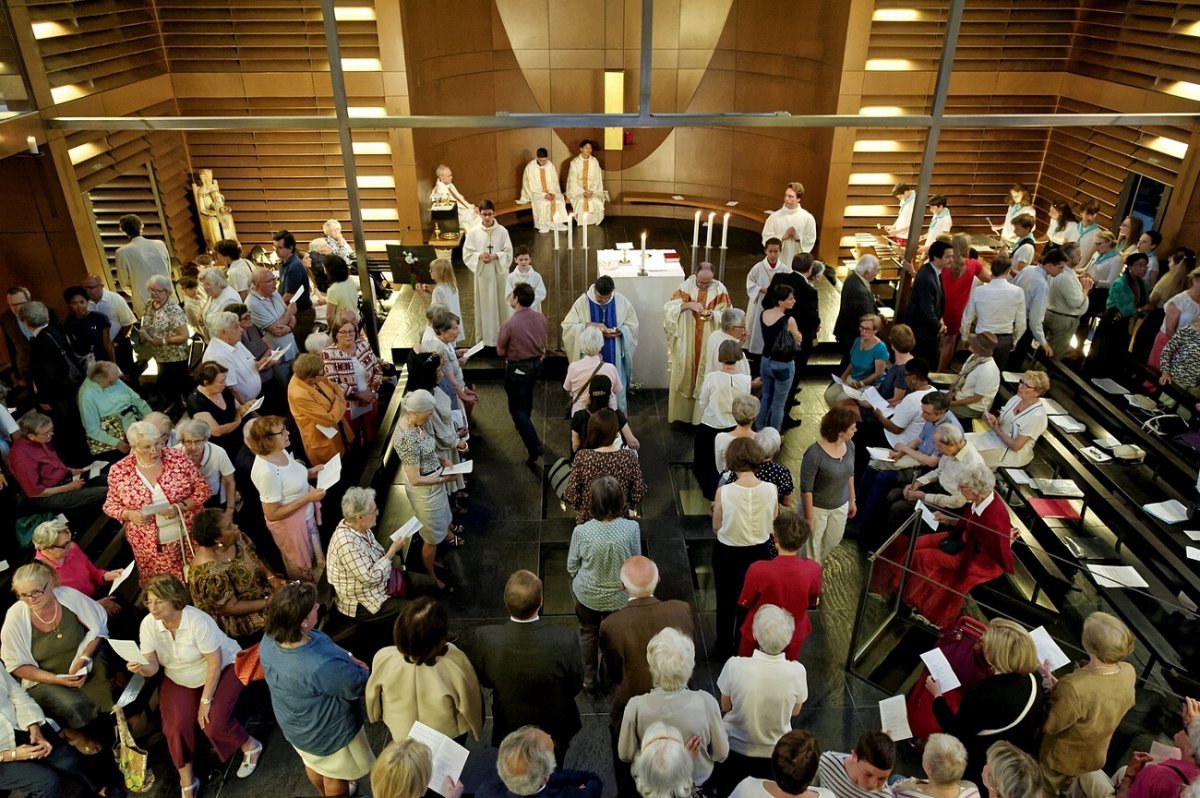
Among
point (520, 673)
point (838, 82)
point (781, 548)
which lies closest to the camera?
point (520, 673)

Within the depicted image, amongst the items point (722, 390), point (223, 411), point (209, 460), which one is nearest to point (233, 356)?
point (223, 411)

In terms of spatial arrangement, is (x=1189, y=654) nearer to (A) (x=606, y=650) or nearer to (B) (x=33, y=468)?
(A) (x=606, y=650)

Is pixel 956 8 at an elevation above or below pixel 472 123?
above

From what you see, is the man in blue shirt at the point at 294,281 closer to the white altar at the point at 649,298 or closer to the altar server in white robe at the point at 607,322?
the altar server in white robe at the point at 607,322

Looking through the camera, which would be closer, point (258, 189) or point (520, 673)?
point (520, 673)

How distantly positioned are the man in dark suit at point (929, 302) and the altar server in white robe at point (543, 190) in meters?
6.07

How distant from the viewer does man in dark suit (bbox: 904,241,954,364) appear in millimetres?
6863

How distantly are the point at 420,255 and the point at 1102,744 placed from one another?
674 centimetres

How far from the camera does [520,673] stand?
11.1 feet

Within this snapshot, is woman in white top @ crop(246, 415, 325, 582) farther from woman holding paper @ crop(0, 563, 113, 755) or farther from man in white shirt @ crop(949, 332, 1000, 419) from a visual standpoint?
man in white shirt @ crop(949, 332, 1000, 419)

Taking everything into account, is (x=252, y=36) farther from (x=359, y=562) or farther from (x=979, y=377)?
(x=979, y=377)

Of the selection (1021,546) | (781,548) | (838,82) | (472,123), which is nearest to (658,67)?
(838,82)

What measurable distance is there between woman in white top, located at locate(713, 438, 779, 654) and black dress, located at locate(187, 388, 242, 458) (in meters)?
3.32

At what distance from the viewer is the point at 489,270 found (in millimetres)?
8234
